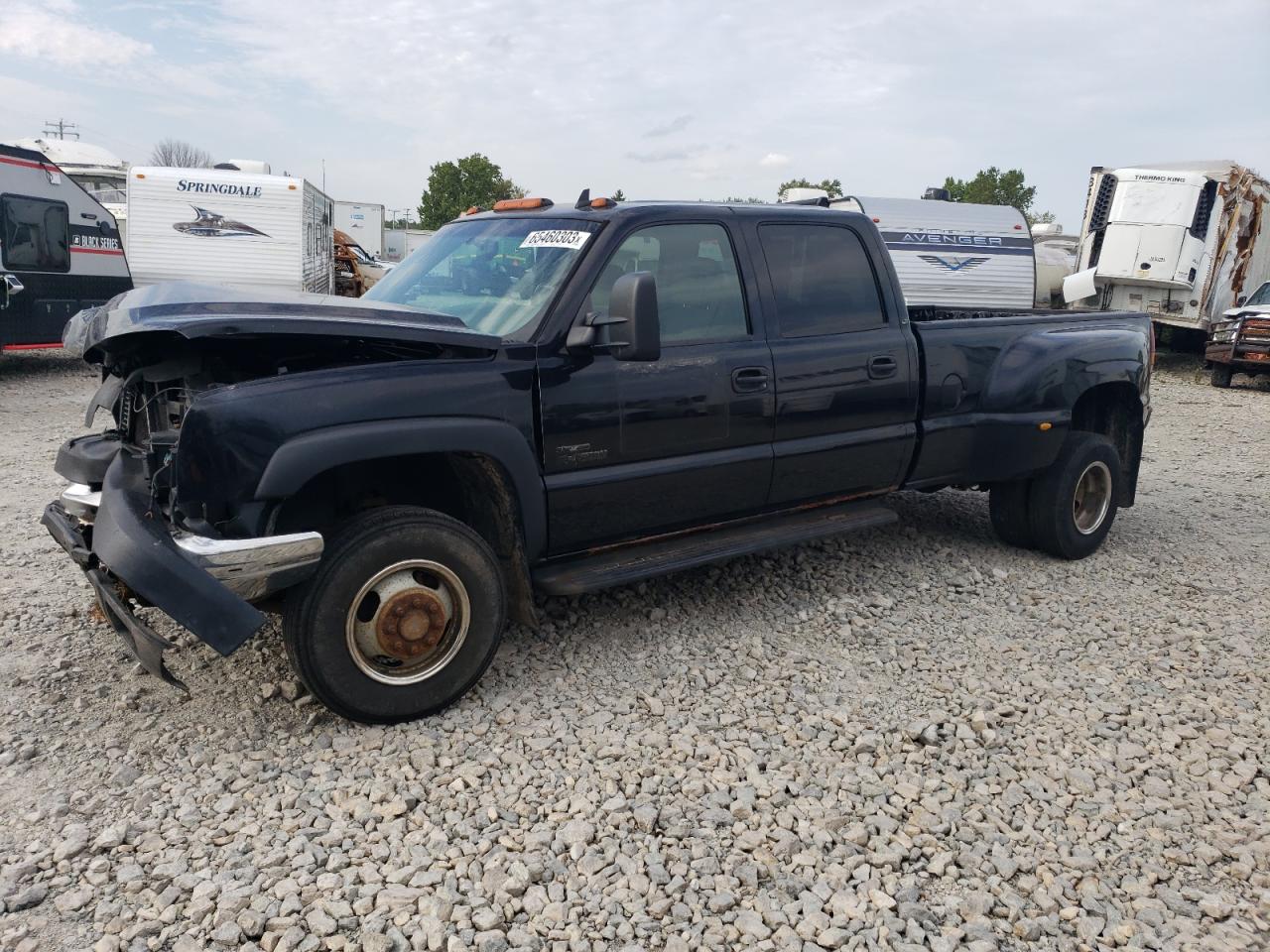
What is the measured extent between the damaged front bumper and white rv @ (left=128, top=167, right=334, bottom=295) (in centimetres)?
1356

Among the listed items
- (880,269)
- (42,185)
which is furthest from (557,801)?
(42,185)

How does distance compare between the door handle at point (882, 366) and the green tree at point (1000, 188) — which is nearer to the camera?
the door handle at point (882, 366)

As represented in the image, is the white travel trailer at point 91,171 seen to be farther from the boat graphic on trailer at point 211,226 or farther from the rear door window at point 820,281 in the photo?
the rear door window at point 820,281

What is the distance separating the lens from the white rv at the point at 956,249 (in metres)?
15.6

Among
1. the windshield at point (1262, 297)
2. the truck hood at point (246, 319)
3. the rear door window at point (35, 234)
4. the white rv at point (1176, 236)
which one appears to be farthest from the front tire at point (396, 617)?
the windshield at point (1262, 297)

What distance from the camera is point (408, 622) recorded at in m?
3.42

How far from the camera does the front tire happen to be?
3248 mm

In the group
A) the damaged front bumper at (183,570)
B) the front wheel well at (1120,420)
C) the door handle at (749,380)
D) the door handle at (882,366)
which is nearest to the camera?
the damaged front bumper at (183,570)

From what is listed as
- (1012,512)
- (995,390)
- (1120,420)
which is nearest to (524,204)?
(995,390)

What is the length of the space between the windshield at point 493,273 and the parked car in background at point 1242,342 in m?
14.4

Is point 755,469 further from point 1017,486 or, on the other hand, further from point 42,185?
point 42,185

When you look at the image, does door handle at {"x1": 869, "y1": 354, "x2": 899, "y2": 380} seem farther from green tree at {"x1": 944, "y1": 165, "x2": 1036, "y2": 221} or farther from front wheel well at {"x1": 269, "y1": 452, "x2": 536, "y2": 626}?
green tree at {"x1": 944, "y1": 165, "x2": 1036, "y2": 221}

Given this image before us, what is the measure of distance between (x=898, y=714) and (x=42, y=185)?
13.2 metres

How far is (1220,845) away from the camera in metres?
2.95
